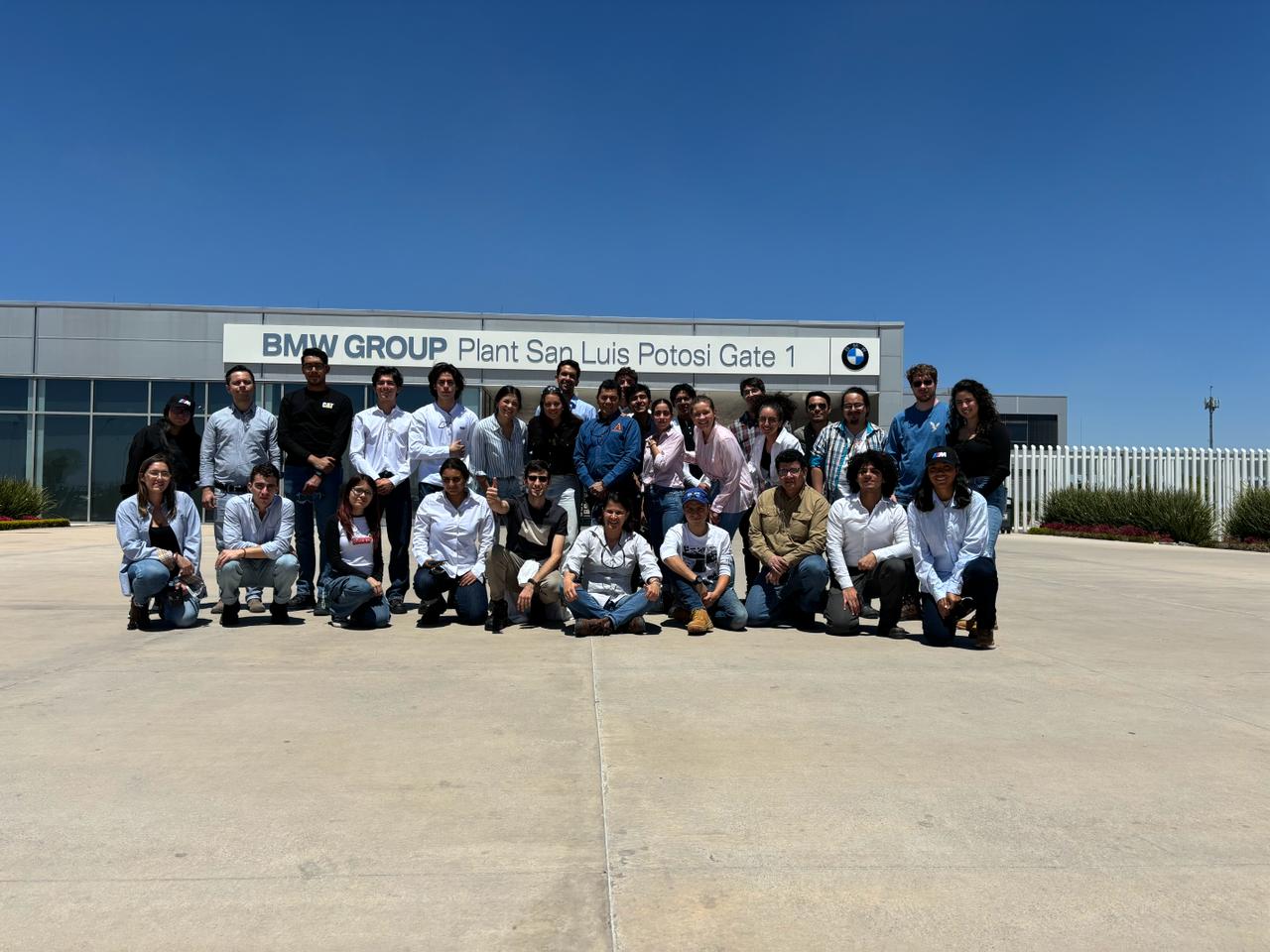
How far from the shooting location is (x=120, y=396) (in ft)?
69.5

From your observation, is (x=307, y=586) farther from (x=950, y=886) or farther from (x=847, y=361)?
(x=847, y=361)

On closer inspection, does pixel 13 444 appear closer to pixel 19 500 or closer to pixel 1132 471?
pixel 19 500

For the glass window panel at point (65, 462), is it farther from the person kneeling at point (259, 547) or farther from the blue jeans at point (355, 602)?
the blue jeans at point (355, 602)

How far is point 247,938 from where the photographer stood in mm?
1951

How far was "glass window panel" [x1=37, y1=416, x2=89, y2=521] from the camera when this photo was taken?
2114 cm

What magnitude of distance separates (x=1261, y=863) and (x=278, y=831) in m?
2.83

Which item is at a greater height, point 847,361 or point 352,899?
point 847,361

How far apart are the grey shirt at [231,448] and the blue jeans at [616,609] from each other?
9.66 feet

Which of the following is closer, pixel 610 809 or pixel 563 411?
pixel 610 809

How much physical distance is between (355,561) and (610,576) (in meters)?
1.87

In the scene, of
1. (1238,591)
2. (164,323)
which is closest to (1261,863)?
(1238,591)

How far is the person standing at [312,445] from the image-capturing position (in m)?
6.78

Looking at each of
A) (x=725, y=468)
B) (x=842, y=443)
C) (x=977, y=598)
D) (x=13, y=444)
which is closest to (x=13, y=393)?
(x=13, y=444)

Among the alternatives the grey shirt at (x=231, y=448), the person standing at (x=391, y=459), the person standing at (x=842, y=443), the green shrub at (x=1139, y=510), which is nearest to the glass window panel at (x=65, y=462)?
the grey shirt at (x=231, y=448)
